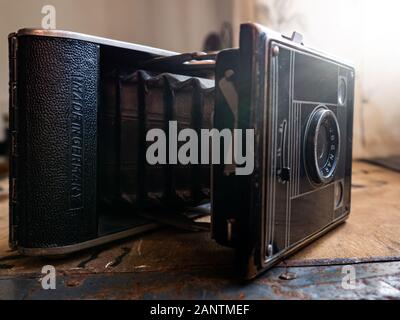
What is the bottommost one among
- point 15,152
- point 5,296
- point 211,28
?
point 5,296

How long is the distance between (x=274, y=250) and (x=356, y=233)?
29cm

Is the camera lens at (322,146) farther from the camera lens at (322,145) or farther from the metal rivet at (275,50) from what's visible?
the metal rivet at (275,50)

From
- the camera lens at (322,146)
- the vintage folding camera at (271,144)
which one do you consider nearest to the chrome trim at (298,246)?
the vintage folding camera at (271,144)

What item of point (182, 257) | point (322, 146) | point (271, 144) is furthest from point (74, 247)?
point (322, 146)

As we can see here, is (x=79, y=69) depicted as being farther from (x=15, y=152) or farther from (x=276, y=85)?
(x=276, y=85)

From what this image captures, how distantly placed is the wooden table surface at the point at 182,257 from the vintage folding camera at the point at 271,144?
0.05 m

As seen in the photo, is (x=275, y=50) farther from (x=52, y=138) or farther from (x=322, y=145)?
(x=52, y=138)

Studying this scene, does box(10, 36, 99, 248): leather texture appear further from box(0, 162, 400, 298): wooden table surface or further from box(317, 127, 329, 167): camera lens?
box(317, 127, 329, 167): camera lens

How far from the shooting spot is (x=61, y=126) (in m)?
0.68

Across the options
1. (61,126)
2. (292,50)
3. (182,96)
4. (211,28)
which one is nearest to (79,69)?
(61,126)

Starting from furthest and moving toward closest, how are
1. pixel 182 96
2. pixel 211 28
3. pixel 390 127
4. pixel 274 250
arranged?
pixel 211 28
pixel 390 127
pixel 182 96
pixel 274 250

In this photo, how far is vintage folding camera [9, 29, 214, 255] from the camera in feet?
2.18

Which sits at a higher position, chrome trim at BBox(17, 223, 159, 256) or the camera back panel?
the camera back panel

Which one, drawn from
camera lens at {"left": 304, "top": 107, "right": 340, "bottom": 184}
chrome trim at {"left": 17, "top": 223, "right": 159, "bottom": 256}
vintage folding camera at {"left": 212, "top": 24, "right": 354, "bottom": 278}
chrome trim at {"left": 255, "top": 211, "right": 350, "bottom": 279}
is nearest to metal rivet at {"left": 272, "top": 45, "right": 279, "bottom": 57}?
vintage folding camera at {"left": 212, "top": 24, "right": 354, "bottom": 278}
